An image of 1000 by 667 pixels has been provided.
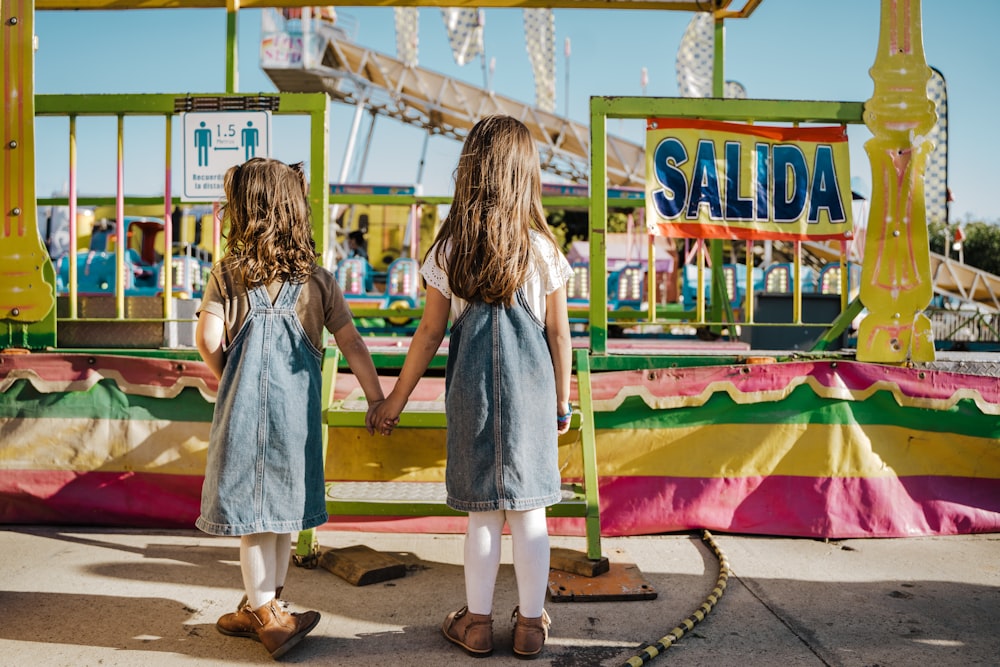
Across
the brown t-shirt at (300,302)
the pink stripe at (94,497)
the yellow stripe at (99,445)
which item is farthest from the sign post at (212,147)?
the brown t-shirt at (300,302)

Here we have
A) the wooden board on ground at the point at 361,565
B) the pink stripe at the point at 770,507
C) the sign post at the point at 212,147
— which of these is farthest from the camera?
the sign post at the point at 212,147

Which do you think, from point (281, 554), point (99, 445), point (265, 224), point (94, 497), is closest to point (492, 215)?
point (265, 224)

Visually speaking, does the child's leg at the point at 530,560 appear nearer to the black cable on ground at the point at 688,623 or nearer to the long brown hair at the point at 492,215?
the black cable on ground at the point at 688,623

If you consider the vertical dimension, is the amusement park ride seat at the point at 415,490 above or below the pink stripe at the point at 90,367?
below

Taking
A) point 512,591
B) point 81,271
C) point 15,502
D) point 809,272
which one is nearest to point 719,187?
point 512,591

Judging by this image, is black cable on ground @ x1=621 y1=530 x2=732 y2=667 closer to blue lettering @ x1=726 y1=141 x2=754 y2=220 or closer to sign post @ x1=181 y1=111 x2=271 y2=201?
blue lettering @ x1=726 y1=141 x2=754 y2=220

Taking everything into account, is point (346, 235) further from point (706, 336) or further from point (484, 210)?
point (484, 210)

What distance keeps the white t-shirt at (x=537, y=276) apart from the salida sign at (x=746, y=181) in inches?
63.0

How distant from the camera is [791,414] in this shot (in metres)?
4.00

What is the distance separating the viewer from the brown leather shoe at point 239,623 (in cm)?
265

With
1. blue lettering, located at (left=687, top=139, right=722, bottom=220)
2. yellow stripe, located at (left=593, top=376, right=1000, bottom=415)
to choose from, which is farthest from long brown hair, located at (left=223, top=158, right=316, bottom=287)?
blue lettering, located at (left=687, top=139, right=722, bottom=220)

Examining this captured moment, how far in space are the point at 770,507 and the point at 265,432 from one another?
2.59 meters

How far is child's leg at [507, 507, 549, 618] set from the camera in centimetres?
254

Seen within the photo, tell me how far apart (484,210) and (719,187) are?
6.74ft
